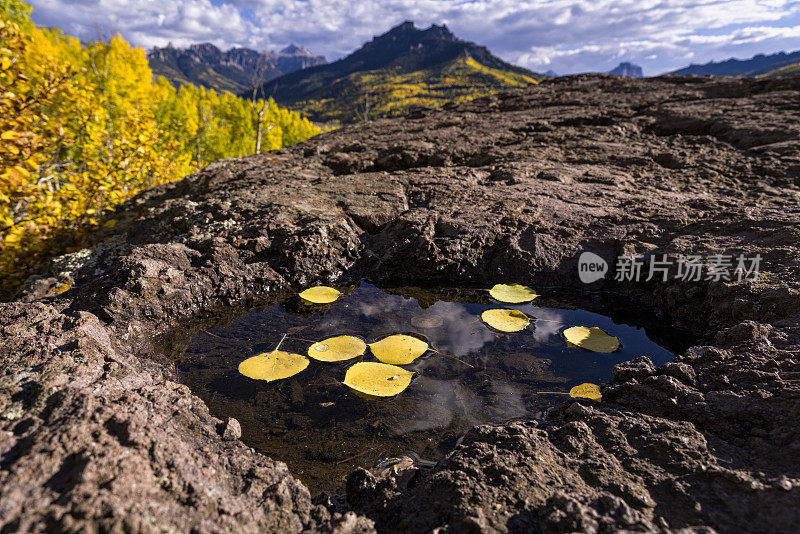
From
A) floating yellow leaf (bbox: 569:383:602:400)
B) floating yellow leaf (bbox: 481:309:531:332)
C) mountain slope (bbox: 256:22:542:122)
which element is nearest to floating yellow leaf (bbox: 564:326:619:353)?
floating yellow leaf (bbox: 481:309:531:332)

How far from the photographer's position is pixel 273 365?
1.91 m

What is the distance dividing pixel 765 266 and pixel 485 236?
5.65 ft

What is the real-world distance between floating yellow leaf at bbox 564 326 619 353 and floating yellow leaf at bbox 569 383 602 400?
365 millimetres

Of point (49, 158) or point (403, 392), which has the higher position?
point (49, 158)

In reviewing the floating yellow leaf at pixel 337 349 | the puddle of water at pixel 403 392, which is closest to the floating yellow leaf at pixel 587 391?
the puddle of water at pixel 403 392

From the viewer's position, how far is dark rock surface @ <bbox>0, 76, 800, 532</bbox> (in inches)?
38.5

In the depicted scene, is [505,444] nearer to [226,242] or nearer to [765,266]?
[765,266]

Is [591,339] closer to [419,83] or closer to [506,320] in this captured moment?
[506,320]

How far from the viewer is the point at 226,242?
2.82 meters

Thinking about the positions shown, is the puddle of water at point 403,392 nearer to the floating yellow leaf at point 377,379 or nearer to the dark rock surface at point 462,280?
the floating yellow leaf at point 377,379

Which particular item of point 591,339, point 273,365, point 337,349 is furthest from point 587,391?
point 273,365

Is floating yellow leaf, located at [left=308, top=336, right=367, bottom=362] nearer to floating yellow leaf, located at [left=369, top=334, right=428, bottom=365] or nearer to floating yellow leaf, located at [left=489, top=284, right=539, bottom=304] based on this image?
floating yellow leaf, located at [left=369, top=334, right=428, bottom=365]

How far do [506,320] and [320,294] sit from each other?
1262 millimetres

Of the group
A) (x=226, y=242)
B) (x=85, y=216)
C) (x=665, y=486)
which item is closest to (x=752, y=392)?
(x=665, y=486)
